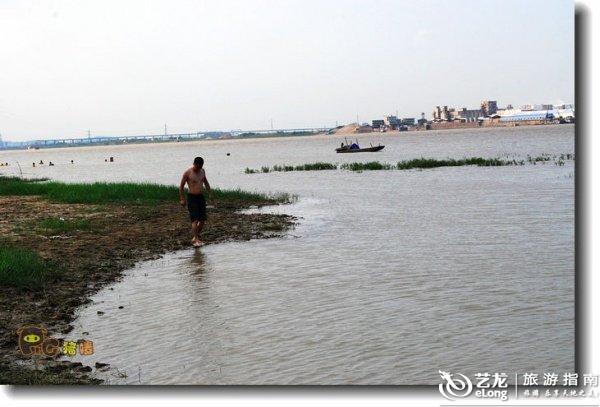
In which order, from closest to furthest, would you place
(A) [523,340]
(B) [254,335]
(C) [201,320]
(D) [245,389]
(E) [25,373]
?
(D) [245,389]
(E) [25,373]
(A) [523,340]
(B) [254,335]
(C) [201,320]

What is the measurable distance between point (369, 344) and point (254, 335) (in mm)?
1526

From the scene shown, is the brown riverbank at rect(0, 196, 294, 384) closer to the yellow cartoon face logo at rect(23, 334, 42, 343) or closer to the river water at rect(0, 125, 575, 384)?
the yellow cartoon face logo at rect(23, 334, 42, 343)

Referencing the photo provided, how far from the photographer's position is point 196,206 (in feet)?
47.6

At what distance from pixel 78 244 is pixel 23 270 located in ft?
12.3

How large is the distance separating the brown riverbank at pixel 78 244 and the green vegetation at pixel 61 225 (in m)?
0.11

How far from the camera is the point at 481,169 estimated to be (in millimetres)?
42656

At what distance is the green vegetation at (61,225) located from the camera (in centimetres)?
1577

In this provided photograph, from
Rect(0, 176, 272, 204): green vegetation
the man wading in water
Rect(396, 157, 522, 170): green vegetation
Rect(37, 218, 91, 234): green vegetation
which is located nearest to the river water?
the man wading in water

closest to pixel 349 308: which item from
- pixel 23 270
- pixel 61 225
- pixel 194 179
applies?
pixel 23 270

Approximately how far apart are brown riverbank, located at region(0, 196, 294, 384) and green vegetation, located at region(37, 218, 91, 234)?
107 mm

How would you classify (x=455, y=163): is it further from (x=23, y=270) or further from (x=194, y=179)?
(x=23, y=270)

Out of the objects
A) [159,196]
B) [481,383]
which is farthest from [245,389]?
[159,196]

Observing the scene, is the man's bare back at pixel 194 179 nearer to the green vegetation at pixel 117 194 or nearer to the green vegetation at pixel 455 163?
the green vegetation at pixel 117 194

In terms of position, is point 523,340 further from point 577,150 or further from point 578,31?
point 578,31
